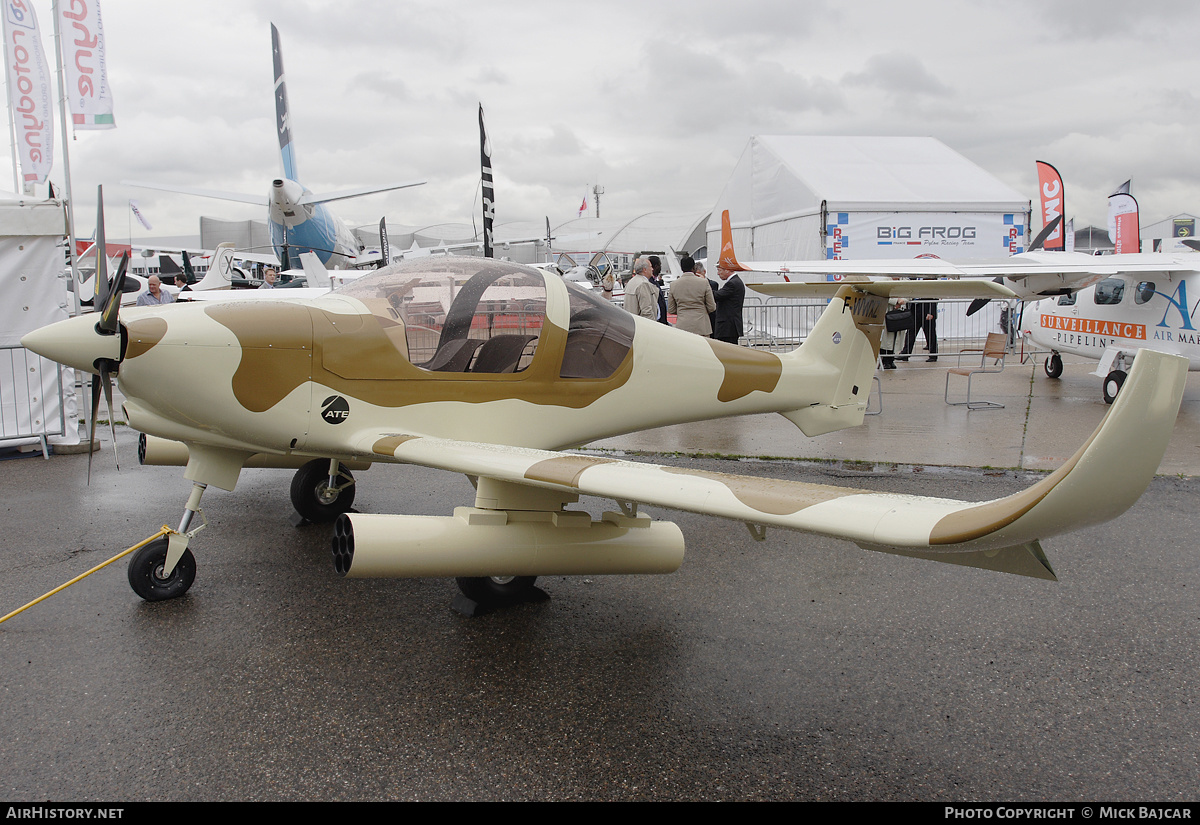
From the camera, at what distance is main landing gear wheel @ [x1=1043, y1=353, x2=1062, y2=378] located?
11.5 meters

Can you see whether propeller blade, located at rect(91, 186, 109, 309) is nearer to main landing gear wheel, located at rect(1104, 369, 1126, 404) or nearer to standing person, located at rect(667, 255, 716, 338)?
standing person, located at rect(667, 255, 716, 338)

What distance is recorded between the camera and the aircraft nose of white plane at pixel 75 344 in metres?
3.34

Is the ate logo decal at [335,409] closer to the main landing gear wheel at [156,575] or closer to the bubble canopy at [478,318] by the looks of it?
the bubble canopy at [478,318]

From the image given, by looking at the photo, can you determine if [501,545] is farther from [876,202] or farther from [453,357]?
[876,202]

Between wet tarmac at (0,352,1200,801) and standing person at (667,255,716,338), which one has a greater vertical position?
standing person at (667,255,716,338)

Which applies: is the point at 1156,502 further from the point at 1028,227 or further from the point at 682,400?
the point at 1028,227

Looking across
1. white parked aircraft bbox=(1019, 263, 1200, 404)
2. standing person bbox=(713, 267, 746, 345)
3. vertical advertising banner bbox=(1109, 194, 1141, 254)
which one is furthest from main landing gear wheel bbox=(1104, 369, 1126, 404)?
vertical advertising banner bbox=(1109, 194, 1141, 254)

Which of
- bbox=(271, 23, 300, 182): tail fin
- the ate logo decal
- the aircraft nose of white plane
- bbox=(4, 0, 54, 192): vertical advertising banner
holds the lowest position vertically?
the ate logo decal

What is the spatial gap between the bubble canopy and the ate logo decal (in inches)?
15.7

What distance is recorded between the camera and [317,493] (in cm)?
521

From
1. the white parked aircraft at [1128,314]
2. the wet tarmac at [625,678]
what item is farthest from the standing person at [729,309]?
the wet tarmac at [625,678]

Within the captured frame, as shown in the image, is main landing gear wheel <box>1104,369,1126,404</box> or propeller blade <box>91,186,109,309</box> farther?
main landing gear wheel <box>1104,369,1126,404</box>

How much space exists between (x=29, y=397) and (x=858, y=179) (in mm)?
15452

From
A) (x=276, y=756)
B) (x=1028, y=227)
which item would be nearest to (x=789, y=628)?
(x=276, y=756)
